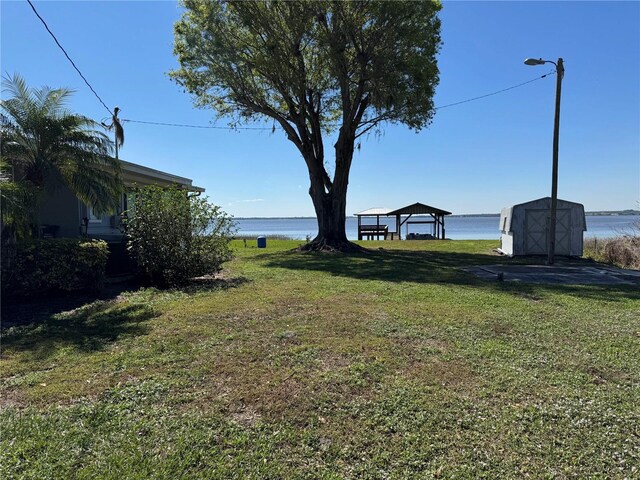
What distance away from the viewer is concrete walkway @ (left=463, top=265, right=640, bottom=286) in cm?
986

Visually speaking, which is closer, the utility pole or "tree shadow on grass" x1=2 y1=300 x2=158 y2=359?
"tree shadow on grass" x1=2 y1=300 x2=158 y2=359

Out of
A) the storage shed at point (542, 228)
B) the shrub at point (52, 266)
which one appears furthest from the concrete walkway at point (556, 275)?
the shrub at point (52, 266)

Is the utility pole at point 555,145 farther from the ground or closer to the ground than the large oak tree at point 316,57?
closer to the ground

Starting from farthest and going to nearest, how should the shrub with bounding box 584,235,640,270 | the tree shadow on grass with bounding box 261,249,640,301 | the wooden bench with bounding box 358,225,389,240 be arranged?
the wooden bench with bounding box 358,225,389,240 → the shrub with bounding box 584,235,640,270 → the tree shadow on grass with bounding box 261,249,640,301

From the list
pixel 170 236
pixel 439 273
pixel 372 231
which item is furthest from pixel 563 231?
pixel 372 231

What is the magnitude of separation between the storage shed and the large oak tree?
218 inches

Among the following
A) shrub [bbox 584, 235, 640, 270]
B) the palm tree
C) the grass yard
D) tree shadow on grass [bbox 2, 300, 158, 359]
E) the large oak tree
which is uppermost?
the large oak tree

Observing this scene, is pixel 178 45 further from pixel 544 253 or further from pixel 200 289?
pixel 544 253

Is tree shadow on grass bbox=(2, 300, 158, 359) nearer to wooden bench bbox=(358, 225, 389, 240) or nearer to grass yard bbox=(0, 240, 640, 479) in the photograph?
grass yard bbox=(0, 240, 640, 479)

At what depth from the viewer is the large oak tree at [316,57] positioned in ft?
48.9

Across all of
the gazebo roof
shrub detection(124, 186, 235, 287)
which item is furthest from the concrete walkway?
the gazebo roof

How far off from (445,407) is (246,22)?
15.5 meters

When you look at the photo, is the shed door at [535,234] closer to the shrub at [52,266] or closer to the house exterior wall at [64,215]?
the shrub at [52,266]

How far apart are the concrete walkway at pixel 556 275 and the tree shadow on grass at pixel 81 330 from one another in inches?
306
